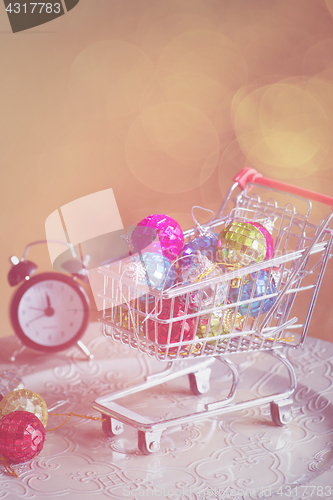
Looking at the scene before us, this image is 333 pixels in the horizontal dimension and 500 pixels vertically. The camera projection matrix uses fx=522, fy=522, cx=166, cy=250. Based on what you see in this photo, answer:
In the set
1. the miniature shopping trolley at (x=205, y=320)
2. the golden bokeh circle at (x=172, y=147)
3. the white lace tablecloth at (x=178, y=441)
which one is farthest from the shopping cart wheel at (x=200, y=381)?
the golden bokeh circle at (x=172, y=147)

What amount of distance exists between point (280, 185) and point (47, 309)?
1.14 meters

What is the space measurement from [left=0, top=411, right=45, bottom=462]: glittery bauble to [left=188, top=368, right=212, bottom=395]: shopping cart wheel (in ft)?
2.30

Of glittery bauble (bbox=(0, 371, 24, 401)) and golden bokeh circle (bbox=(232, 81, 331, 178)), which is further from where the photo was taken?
golden bokeh circle (bbox=(232, 81, 331, 178))

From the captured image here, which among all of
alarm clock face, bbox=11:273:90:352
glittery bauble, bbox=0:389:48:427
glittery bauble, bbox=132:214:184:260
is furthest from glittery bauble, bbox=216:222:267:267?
alarm clock face, bbox=11:273:90:352

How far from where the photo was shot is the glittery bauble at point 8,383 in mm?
1773

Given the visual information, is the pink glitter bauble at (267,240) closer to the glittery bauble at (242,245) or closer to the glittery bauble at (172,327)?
the glittery bauble at (242,245)

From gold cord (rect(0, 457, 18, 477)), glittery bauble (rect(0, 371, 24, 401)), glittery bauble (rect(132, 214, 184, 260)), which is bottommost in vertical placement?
gold cord (rect(0, 457, 18, 477))

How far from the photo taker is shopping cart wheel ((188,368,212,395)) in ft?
6.72

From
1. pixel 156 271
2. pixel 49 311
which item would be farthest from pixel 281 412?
pixel 49 311

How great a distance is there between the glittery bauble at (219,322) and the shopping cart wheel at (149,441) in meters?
0.34

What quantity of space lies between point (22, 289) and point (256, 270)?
1.16 metres

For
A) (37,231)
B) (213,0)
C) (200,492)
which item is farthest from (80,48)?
(200,492)

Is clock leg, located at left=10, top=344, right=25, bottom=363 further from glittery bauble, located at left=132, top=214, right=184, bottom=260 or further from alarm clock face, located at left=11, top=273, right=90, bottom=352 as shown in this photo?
glittery bauble, located at left=132, top=214, right=184, bottom=260

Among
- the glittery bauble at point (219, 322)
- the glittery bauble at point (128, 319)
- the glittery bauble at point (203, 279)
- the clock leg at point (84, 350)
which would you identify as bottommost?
the clock leg at point (84, 350)
